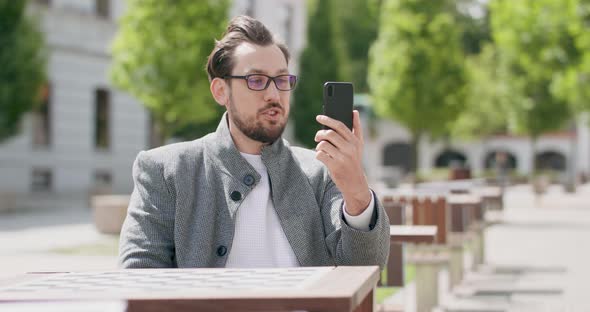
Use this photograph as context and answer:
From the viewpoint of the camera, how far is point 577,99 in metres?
27.9

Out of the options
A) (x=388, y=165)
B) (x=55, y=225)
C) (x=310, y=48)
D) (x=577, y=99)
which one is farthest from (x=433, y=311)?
(x=388, y=165)

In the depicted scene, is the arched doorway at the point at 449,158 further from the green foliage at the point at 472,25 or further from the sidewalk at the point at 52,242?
the sidewalk at the point at 52,242

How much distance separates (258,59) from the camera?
12.1 feet

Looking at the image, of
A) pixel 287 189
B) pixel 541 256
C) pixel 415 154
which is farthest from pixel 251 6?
pixel 287 189

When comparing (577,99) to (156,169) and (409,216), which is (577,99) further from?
(156,169)

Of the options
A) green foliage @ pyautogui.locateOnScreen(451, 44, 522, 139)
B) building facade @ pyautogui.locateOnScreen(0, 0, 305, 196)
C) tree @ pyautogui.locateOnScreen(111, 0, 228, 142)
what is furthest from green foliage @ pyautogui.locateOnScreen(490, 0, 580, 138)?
green foliage @ pyautogui.locateOnScreen(451, 44, 522, 139)

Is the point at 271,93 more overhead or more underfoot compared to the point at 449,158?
more overhead

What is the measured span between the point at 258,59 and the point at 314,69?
147ft

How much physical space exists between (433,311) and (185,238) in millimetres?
5582

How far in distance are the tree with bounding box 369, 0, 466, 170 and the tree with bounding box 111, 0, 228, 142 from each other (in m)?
15.5

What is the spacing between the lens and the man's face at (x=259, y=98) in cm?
365

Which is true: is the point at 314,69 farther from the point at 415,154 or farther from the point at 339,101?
the point at 339,101

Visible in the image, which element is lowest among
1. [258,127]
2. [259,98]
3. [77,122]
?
[77,122]

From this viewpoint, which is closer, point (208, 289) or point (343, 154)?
point (208, 289)
